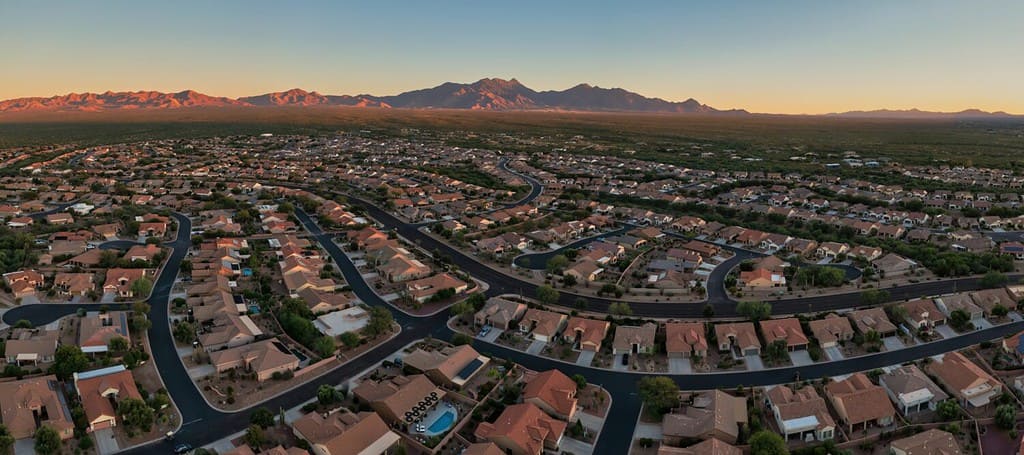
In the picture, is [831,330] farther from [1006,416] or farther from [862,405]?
[1006,416]

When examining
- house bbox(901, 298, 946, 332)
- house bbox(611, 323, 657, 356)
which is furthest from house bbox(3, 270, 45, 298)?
house bbox(901, 298, 946, 332)

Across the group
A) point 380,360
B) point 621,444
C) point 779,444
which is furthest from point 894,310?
point 380,360

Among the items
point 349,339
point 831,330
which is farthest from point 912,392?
point 349,339

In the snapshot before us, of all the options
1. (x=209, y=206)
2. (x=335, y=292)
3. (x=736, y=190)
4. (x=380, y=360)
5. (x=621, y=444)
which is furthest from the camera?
(x=736, y=190)

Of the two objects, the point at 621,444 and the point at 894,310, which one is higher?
the point at 894,310

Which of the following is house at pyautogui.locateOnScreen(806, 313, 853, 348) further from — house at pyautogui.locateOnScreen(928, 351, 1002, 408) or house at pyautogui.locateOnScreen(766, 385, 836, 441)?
house at pyautogui.locateOnScreen(766, 385, 836, 441)

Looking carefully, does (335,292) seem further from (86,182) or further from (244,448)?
(86,182)
